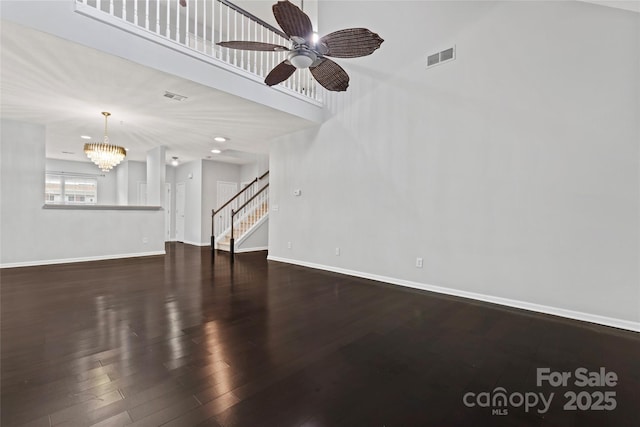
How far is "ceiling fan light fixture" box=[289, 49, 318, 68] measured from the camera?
2457 millimetres

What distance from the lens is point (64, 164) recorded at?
30.6 ft

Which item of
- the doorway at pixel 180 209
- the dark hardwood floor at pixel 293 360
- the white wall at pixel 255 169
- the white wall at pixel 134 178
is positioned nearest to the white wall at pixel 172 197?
the doorway at pixel 180 209

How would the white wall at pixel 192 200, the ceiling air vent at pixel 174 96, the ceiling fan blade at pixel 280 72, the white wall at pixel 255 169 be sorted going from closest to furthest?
the ceiling fan blade at pixel 280 72 → the ceiling air vent at pixel 174 96 → the white wall at pixel 192 200 → the white wall at pixel 255 169

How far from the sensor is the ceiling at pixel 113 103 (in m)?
3.10

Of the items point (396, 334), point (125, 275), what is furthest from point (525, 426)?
point (125, 275)

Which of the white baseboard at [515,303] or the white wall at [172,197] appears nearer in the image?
the white baseboard at [515,303]

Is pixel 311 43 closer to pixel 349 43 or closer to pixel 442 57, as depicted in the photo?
pixel 349 43

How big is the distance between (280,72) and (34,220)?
5.71 metres

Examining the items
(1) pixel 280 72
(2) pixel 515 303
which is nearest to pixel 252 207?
(1) pixel 280 72

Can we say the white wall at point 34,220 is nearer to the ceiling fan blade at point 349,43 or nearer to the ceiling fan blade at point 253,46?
the ceiling fan blade at point 253,46

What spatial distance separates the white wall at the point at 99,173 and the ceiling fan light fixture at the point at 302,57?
10.5 metres

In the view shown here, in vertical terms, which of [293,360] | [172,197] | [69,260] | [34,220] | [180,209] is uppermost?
[172,197]

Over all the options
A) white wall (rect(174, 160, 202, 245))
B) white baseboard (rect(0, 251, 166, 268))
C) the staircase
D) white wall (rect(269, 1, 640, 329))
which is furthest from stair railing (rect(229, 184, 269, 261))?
white wall (rect(269, 1, 640, 329))

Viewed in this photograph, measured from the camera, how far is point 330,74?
297cm
